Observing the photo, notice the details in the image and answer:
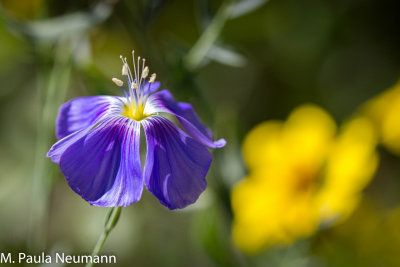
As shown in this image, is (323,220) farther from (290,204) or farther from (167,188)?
(167,188)

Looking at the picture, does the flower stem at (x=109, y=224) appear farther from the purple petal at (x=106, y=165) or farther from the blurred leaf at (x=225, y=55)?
the blurred leaf at (x=225, y=55)

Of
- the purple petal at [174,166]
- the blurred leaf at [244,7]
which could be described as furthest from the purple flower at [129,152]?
the blurred leaf at [244,7]

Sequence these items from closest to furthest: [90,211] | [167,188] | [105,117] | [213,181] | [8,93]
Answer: [167,188] < [105,117] < [213,181] < [90,211] < [8,93]

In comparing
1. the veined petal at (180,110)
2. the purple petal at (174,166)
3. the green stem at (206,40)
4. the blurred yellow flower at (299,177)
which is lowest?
the purple petal at (174,166)

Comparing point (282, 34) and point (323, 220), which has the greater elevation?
point (282, 34)

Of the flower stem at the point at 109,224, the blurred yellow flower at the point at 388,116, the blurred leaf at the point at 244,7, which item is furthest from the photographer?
the blurred yellow flower at the point at 388,116

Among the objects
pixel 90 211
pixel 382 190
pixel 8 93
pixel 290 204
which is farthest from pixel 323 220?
pixel 8 93
